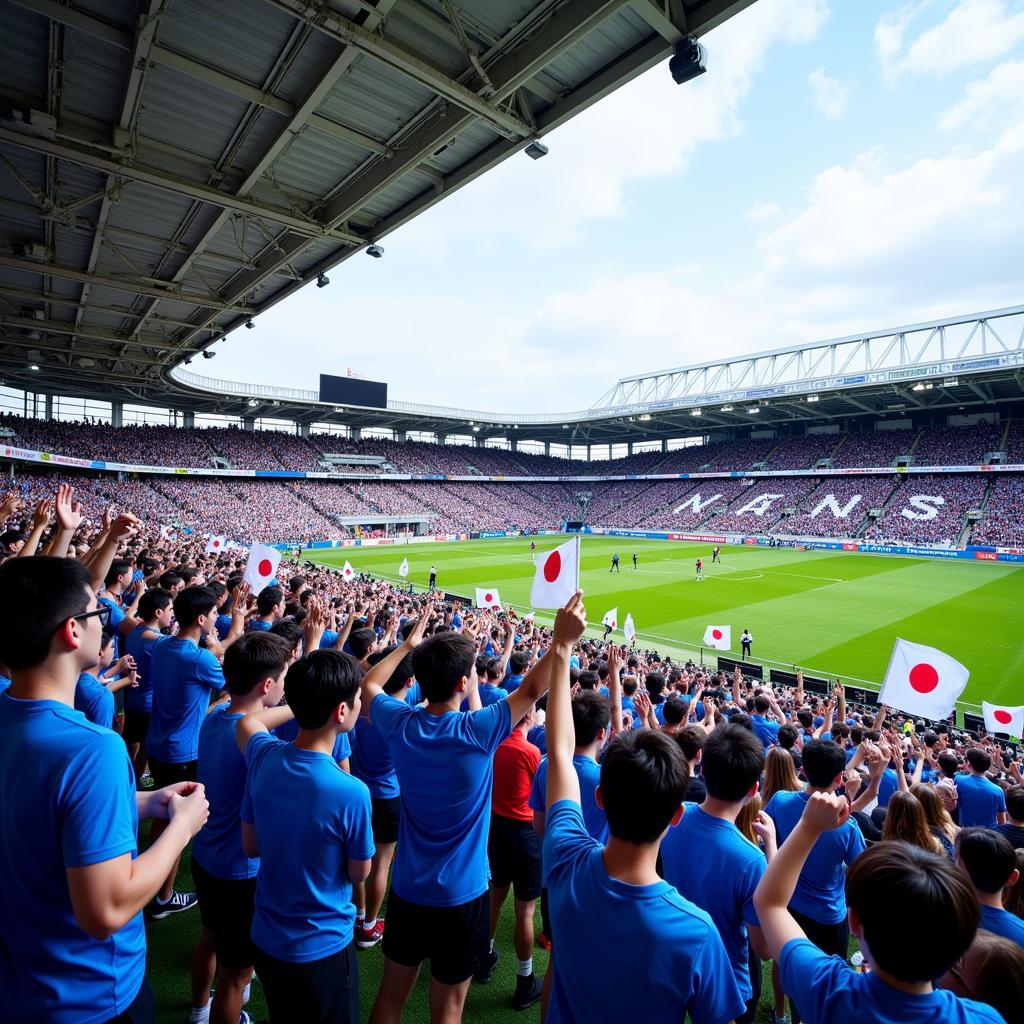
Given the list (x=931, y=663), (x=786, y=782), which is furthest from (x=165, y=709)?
(x=931, y=663)

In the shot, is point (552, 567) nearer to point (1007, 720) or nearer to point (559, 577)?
point (559, 577)

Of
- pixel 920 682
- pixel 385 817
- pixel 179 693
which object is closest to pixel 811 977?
pixel 385 817

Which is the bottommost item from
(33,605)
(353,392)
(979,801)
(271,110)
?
(979,801)

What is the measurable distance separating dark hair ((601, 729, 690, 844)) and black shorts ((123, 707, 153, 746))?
579cm

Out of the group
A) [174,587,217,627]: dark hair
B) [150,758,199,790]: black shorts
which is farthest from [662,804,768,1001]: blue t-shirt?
[150,758,199,790]: black shorts

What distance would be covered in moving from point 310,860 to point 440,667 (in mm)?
1008

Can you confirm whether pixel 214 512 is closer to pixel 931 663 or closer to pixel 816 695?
pixel 816 695

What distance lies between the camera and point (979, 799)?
17.5ft

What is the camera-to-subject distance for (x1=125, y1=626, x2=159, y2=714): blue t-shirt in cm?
521

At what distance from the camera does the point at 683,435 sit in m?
73.1

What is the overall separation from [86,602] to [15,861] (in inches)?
31.5

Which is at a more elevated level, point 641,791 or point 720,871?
point 641,791

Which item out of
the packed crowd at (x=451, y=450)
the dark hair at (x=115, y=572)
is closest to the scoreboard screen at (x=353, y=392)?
the packed crowd at (x=451, y=450)

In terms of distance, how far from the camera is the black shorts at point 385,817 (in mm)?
4527
